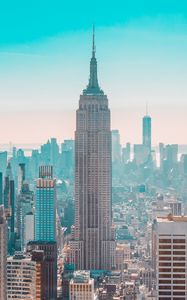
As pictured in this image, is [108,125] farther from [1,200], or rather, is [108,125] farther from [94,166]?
[1,200]

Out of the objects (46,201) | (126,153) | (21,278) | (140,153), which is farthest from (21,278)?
(46,201)

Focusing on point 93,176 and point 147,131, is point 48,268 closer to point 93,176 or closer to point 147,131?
point 147,131

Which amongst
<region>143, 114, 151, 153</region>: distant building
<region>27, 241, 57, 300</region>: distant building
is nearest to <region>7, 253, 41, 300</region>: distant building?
<region>27, 241, 57, 300</region>: distant building

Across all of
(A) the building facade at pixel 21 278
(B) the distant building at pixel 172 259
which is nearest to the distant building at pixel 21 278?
(A) the building facade at pixel 21 278

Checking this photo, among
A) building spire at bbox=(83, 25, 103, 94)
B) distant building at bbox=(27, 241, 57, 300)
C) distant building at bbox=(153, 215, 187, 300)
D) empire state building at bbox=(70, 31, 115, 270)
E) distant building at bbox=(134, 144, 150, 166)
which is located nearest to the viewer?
distant building at bbox=(153, 215, 187, 300)

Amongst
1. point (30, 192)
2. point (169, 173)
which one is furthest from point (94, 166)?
point (169, 173)

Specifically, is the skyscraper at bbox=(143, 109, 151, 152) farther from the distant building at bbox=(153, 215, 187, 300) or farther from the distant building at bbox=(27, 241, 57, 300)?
the distant building at bbox=(153, 215, 187, 300)
